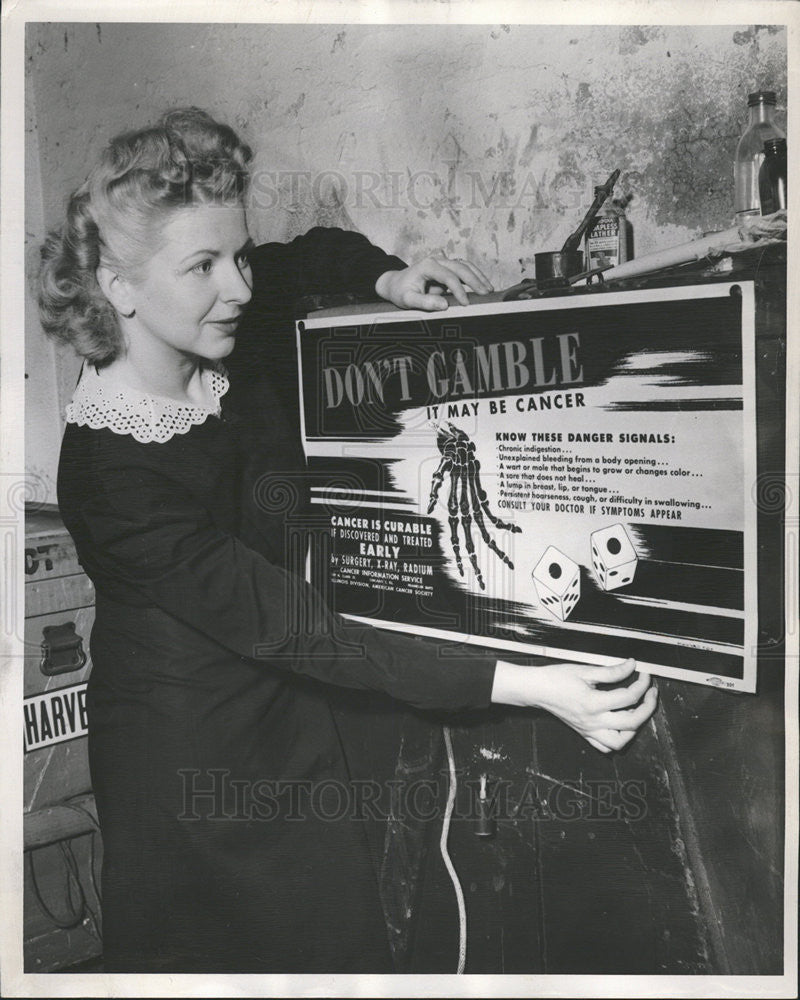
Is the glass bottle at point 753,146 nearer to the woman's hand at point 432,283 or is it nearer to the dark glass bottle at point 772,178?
the dark glass bottle at point 772,178

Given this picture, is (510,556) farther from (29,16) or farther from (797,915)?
(29,16)

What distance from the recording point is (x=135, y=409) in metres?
1.60

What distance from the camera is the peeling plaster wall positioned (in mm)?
1517

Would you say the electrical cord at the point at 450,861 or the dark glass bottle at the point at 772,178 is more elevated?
the dark glass bottle at the point at 772,178

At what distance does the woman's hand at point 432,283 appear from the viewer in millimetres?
1560

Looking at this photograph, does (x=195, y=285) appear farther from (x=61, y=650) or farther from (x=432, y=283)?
(x=61, y=650)

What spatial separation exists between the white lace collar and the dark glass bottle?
3.28 ft

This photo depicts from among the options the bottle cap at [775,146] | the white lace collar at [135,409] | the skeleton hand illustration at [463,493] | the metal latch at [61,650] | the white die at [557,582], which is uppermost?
the bottle cap at [775,146]

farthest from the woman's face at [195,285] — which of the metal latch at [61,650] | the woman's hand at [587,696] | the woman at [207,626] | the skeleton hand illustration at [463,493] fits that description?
the woman's hand at [587,696]

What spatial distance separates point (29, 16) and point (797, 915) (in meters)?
2.15

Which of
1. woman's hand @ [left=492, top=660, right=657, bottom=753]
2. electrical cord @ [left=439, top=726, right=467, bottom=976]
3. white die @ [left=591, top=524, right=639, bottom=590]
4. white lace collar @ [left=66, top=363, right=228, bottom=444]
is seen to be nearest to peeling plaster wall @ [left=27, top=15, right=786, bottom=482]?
white lace collar @ [left=66, top=363, right=228, bottom=444]

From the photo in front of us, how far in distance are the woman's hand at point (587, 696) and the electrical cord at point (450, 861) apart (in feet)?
0.45

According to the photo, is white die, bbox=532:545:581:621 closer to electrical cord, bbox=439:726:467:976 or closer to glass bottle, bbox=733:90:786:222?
electrical cord, bbox=439:726:467:976

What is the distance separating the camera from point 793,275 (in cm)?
153
